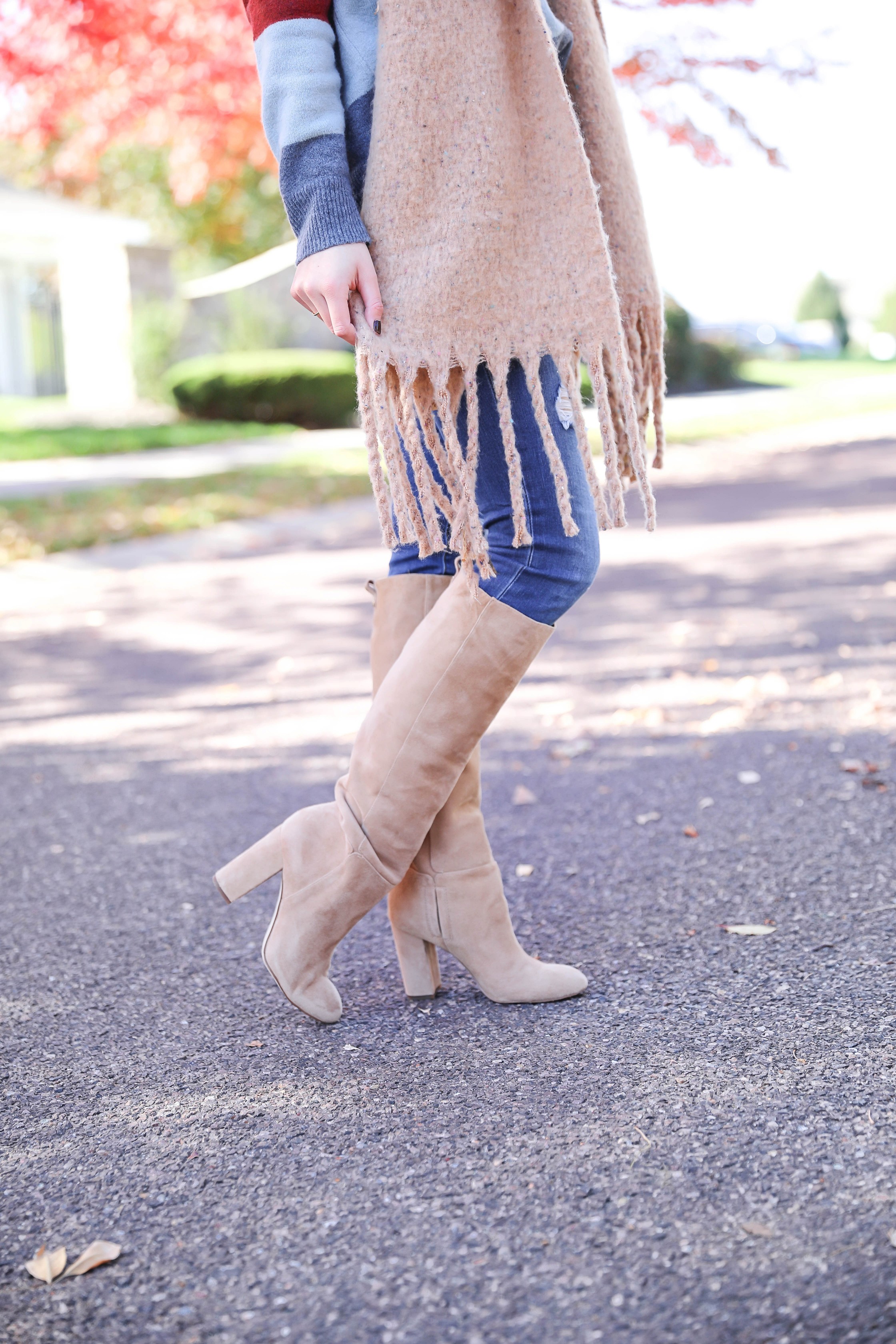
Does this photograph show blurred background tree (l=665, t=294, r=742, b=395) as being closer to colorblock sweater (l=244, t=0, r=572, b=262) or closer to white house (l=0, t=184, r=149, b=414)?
white house (l=0, t=184, r=149, b=414)

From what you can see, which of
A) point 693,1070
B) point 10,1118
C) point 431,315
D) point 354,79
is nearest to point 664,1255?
point 693,1070

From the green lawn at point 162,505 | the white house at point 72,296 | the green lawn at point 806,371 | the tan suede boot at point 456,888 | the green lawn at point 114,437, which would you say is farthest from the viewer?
the green lawn at point 806,371

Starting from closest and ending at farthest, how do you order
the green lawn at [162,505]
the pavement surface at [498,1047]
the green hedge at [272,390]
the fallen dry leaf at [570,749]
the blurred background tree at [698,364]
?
the pavement surface at [498,1047] → the fallen dry leaf at [570,749] → the green lawn at [162,505] → the green hedge at [272,390] → the blurred background tree at [698,364]

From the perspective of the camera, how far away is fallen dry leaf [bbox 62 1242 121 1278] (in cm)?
127

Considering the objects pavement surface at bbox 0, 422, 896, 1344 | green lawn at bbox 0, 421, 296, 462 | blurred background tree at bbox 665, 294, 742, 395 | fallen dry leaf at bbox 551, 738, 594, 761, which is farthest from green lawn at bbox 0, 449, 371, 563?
blurred background tree at bbox 665, 294, 742, 395

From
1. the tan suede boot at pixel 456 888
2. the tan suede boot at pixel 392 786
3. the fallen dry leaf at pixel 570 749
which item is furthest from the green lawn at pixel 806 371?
the tan suede boot at pixel 392 786

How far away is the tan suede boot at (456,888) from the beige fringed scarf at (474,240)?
239mm

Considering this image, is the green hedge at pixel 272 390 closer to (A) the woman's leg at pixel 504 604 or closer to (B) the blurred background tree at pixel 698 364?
(B) the blurred background tree at pixel 698 364

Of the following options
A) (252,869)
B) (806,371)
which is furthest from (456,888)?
(806,371)

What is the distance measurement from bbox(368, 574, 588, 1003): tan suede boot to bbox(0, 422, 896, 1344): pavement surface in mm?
55

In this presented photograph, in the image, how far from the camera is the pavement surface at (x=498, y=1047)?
1214 mm

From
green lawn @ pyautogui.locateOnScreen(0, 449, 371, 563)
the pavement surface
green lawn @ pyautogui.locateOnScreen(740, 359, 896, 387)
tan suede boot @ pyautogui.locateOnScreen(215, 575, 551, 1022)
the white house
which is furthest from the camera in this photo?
green lawn @ pyautogui.locateOnScreen(740, 359, 896, 387)

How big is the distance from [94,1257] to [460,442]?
104cm

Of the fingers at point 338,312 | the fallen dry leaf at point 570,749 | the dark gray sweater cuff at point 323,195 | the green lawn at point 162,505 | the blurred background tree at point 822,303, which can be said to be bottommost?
the fallen dry leaf at point 570,749
